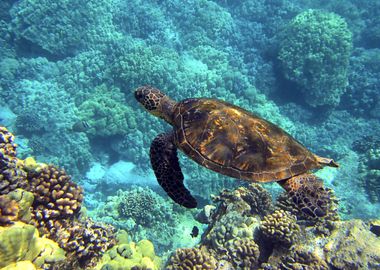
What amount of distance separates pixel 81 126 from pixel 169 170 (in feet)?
26.1

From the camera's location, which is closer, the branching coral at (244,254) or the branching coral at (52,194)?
the branching coral at (52,194)

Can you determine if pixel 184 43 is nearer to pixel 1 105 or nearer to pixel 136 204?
pixel 1 105

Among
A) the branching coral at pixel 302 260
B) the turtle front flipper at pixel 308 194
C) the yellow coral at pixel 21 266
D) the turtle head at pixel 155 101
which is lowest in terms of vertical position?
the branching coral at pixel 302 260

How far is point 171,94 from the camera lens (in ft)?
40.5

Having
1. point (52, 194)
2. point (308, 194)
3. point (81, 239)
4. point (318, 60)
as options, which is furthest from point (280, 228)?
point (318, 60)

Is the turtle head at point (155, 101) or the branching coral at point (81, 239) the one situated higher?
the turtle head at point (155, 101)

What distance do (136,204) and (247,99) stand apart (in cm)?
787

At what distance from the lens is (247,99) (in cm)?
1428

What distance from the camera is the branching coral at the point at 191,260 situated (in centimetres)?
504

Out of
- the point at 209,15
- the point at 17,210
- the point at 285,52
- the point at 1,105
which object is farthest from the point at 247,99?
the point at 17,210

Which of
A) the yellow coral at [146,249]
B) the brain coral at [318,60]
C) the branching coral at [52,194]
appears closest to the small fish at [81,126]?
the yellow coral at [146,249]

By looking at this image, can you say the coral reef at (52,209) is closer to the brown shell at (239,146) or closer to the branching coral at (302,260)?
the brown shell at (239,146)

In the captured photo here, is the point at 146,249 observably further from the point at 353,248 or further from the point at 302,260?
the point at 353,248

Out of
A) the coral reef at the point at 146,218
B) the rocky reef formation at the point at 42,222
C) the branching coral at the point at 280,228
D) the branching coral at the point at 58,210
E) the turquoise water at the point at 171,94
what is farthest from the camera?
the turquoise water at the point at 171,94
